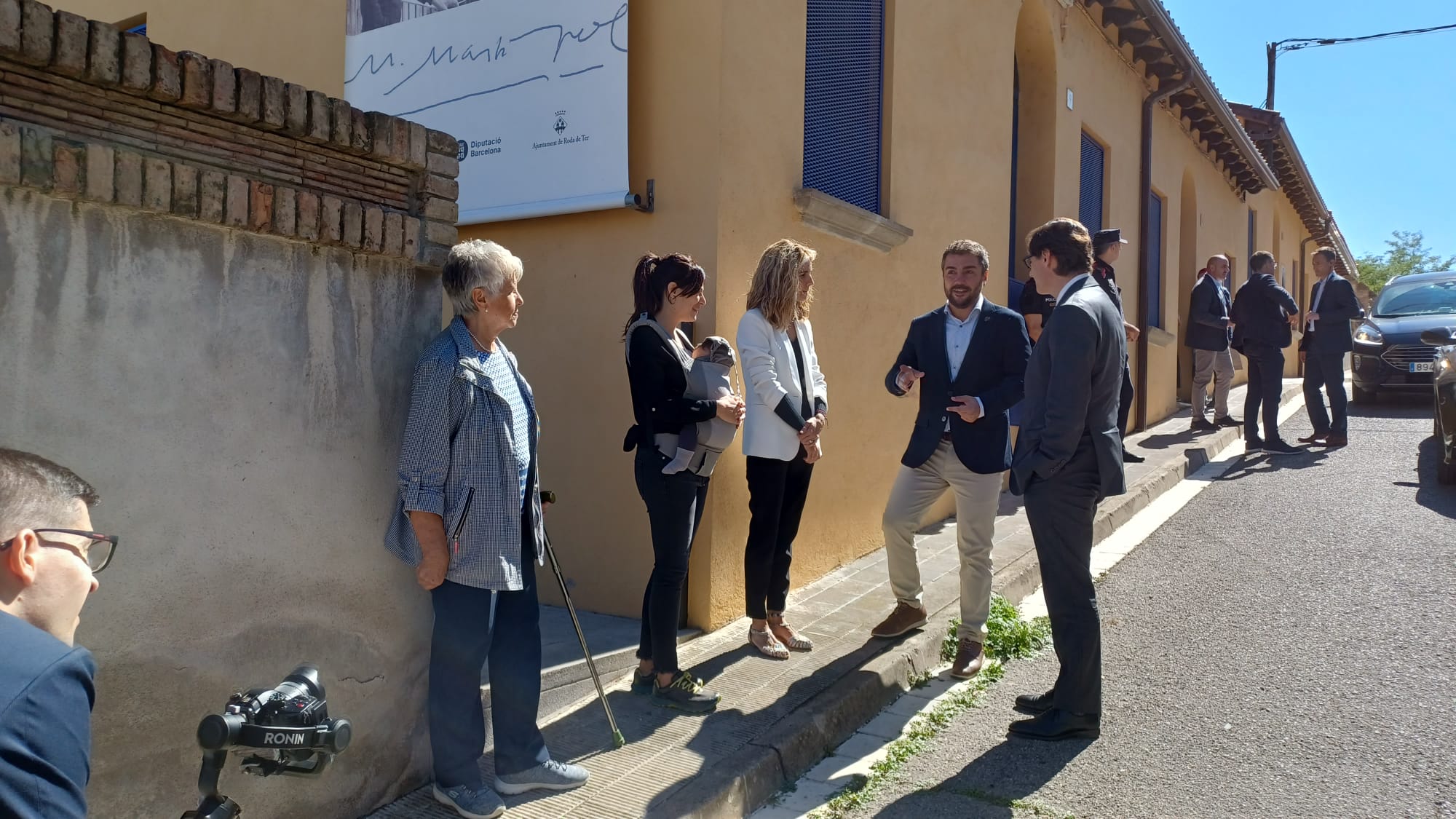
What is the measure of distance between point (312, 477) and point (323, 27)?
4591 mm

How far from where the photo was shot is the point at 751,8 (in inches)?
195

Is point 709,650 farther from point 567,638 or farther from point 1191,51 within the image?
point 1191,51

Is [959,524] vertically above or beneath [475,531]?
beneath

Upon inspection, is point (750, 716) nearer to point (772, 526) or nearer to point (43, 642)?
point (772, 526)

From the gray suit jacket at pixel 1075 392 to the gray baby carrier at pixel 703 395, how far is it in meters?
1.15

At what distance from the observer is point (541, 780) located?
10.7ft

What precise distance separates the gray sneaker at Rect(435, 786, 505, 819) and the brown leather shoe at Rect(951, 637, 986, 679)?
2.32 meters

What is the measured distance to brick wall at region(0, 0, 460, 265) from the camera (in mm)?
2287

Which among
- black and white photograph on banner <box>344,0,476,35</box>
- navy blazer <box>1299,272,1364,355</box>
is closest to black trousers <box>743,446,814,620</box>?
black and white photograph on banner <box>344,0,476,35</box>

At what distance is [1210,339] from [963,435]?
7278 millimetres

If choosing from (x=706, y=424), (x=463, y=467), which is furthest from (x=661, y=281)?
(x=463, y=467)

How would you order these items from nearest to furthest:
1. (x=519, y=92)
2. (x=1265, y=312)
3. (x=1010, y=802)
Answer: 1. (x=1010, y=802)
2. (x=519, y=92)
3. (x=1265, y=312)

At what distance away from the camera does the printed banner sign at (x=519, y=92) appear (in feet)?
16.1
